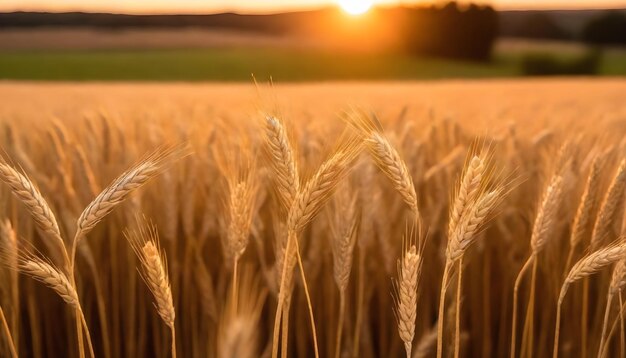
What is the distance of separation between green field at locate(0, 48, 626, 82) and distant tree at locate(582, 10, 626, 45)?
2.99ft

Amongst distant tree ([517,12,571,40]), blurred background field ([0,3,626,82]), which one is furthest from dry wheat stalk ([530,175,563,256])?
distant tree ([517,12,571,40])

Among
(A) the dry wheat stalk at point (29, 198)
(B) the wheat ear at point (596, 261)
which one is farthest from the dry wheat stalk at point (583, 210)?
(A) the dry wheat stalk at point (29, 198)

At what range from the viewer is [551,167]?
62.7 inches

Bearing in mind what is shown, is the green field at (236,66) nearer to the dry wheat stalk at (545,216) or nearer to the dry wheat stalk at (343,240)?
the dry wheat stalk at (343,240)

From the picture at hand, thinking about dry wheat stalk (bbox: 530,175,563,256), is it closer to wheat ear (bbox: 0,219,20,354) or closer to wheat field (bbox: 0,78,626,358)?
wheat field (bbox: 0,78,626,358)

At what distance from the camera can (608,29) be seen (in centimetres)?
3512

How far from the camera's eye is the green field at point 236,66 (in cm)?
3116

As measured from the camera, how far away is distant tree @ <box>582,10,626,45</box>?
34344 mm

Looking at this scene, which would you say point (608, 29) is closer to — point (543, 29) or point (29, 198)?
point (543, 29)

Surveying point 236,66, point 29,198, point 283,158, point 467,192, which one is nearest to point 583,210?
point 467,192

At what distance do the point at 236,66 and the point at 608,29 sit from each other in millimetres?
18478

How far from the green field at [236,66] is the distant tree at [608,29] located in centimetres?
91

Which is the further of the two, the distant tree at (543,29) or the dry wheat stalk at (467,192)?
the distant tree at (543,29)

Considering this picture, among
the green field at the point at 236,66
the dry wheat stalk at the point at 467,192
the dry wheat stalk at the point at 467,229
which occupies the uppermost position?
the green field at the point at 236,66
